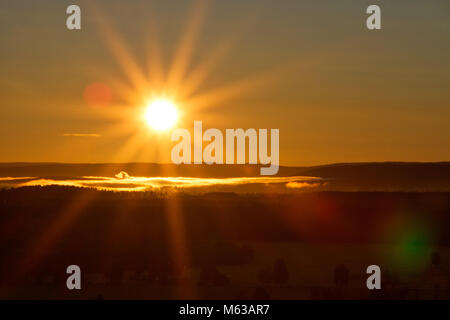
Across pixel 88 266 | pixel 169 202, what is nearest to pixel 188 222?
pixel 169 202

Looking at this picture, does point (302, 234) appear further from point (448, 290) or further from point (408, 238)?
point (448, 290)

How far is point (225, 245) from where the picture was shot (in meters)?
39.5

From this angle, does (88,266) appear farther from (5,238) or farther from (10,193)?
(10,193)

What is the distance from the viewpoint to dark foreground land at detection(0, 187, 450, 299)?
101 ft

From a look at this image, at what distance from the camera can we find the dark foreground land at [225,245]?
30656 mm

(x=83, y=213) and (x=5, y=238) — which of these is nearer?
(x=5, y=238)

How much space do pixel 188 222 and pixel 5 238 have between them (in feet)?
44.5

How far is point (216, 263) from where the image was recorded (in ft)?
119

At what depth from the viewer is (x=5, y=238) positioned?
136ft

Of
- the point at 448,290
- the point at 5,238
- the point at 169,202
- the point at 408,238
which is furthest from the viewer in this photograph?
the point at 169,202
